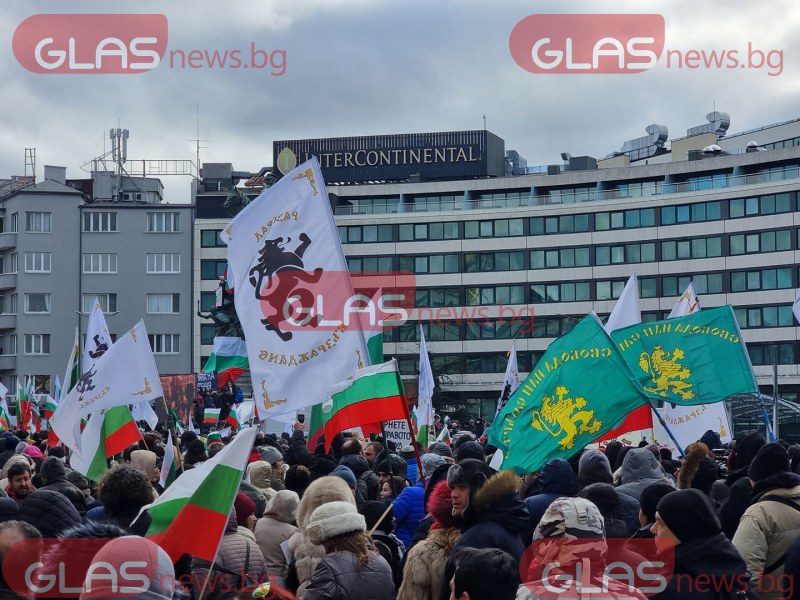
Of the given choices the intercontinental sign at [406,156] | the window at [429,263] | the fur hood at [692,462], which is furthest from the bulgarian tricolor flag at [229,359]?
the intercontinental sign at [406,156]

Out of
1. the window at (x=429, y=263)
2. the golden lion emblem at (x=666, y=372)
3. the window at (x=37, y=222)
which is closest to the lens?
the golden lion emblem at (x=666, y=372)

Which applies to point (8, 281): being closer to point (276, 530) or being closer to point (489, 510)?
point (276, 530)

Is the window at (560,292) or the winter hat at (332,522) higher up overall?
the window at (560,292)

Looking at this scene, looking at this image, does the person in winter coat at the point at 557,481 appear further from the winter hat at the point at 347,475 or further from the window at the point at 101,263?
the window at the point at 101,263

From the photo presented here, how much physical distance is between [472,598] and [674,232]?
2944 inches

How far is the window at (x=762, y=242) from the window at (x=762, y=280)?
132 centimetres

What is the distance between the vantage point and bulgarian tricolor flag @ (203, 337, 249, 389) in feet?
73.2

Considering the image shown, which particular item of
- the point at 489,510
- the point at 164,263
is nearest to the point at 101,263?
the point at 164,263

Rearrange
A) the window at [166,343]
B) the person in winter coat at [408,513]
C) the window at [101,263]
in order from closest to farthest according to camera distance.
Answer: the person in winter coat at [408,513] < the window at [101,263] < the window at [166,343]

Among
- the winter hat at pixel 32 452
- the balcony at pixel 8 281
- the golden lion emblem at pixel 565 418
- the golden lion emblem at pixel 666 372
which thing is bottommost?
the winter hat at pixel 32 452

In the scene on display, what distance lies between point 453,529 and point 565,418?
325 centimetres

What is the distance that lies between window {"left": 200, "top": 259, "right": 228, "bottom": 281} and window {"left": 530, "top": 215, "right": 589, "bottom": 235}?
838 inches

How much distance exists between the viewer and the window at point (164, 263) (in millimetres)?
82000

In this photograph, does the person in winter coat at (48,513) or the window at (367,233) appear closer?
the person in winter coat at (48,513)
